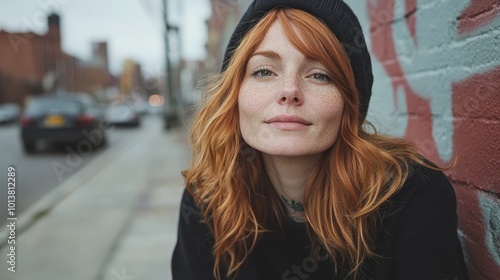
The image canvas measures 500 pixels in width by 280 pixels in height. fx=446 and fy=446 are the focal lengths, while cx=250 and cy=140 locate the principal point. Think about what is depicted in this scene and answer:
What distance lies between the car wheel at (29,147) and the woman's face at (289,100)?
36.8ft

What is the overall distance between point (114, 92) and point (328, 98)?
3516cm

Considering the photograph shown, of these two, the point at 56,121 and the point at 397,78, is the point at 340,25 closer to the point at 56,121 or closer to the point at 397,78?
the point at 397,78

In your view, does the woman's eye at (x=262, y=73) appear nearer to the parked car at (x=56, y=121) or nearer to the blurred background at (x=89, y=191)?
the blurred background at (x=89, y=191)

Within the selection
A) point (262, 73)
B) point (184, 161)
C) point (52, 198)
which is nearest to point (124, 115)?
point (184, 161)

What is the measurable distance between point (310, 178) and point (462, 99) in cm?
64

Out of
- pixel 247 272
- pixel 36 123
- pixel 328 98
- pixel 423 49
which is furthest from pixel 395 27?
pixel 36 123

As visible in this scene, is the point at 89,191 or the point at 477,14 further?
the point at 89,191

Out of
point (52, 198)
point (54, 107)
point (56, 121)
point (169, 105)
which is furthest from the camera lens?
point (169, 105)

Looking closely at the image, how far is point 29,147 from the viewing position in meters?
11.4

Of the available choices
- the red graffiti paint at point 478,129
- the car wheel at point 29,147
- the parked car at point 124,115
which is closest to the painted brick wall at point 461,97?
the red graffiti paint at point 478,129

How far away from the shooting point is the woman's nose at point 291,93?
53.8 inches

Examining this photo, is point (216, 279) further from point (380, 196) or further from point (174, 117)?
point (174, 117)

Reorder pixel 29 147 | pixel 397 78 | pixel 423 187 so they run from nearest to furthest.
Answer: pixel 423 187
pixel 397 78
pixel 29 147

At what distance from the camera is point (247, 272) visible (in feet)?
5.14
